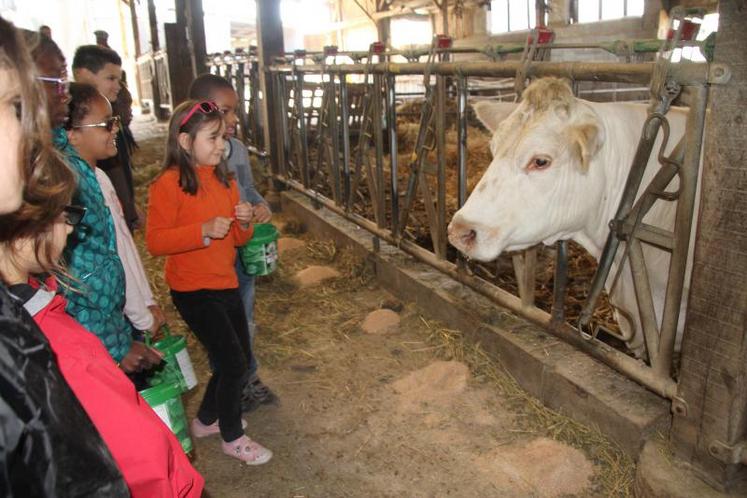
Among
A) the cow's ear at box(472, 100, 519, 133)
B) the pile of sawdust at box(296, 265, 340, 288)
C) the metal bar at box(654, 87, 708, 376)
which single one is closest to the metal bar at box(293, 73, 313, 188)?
the pile of sawdust at box(296, 265, 340, 288)

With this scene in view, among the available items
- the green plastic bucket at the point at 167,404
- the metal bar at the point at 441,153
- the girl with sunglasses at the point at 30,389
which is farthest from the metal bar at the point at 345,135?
the girl with sunglasses at the point at 30,389

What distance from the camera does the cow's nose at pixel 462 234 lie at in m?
2.23

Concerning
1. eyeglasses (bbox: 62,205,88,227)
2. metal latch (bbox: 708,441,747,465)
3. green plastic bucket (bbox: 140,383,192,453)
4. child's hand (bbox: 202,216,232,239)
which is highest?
eyeglasses (bbox: 62,205,88,227)

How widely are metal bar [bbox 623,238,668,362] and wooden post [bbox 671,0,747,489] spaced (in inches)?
9.2

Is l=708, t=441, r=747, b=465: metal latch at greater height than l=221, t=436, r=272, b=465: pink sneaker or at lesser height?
greater

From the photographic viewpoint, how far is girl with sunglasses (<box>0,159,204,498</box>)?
97cm

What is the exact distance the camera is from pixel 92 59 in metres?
3.31

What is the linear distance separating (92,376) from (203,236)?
1256 mm

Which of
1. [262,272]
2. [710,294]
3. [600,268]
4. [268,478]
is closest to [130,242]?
[262,272]

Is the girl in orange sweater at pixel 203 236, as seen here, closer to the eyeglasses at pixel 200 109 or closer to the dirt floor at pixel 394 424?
the eyeglasses at pixel 200 109

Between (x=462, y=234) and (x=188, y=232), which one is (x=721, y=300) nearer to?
(x=462, y=234)

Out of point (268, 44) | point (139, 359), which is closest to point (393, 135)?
point (139, 359)

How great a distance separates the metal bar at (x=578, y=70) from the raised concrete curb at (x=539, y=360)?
1242 mm

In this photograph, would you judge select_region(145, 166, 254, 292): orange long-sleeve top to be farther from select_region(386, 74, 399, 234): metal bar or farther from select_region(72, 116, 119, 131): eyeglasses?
select_region(386, 74, 399, 234): metal bar
